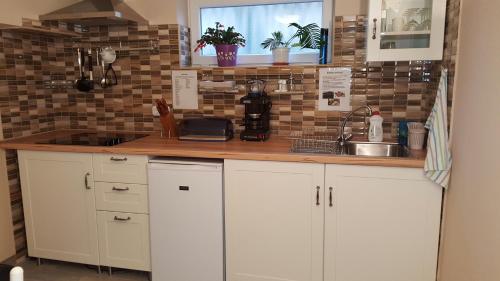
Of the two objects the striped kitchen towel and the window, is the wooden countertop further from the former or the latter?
the window

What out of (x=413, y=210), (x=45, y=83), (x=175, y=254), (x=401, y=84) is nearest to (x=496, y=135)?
(x=413, y=210)

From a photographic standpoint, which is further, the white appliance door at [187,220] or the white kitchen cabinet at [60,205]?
the white kitchen cabinet at [60,205]

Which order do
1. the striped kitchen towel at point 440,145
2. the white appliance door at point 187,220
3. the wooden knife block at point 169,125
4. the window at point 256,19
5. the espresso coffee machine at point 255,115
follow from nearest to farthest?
the striped kitchen towel at point 440,145 → the white appliance door at point 187,220 → the espresso coffee machine at point 255,115 → the wooden knife block at point 169,125 → the window at point 256,19

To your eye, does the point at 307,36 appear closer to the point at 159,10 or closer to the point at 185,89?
the point at 185,89

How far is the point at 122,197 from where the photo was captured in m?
2.23

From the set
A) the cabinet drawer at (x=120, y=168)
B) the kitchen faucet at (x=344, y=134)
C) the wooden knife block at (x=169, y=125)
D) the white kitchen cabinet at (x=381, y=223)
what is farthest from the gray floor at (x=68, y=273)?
the kitchen faucet at (x=344, y=134)

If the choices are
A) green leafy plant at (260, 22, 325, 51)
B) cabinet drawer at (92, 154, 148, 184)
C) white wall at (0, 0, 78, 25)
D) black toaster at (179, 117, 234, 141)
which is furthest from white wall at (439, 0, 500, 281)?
white wall at (0, 0, 78, 25)

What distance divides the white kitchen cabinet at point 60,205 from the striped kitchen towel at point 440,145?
1850 millimetres

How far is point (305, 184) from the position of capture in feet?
6.39

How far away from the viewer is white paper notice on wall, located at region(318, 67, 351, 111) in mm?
2367

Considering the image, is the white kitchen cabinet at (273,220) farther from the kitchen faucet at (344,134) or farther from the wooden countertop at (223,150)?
the kitchen faucet at (344,134)

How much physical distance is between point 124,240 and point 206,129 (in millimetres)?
832

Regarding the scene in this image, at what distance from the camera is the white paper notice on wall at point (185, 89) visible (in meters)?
2.62

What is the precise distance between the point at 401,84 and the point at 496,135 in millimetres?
1050
